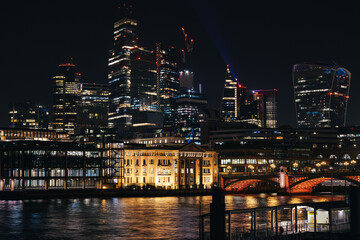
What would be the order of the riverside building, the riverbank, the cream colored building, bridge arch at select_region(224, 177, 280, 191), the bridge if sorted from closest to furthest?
the riverbank, the riverside building, the bridge, the cream colored building, bridge arch at select_region(224, 177, 280, 191)

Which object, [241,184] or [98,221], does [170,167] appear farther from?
[98,221]

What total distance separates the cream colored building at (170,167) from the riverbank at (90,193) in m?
11.9

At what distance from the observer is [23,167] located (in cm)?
14462

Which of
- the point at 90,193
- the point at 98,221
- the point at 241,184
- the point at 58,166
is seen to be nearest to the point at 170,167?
the point at 241,184

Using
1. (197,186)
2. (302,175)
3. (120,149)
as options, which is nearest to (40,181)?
(120,149)

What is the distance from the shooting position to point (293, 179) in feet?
532

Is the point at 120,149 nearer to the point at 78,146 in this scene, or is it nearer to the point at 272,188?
the point at 78,146

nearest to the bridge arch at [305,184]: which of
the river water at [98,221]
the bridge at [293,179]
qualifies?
the bridge at [293,179]

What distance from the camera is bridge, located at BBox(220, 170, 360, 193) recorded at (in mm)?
146750

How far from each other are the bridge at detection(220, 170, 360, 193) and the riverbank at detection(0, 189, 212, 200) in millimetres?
13639

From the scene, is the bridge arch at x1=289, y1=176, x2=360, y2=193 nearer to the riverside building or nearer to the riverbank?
the riverbank

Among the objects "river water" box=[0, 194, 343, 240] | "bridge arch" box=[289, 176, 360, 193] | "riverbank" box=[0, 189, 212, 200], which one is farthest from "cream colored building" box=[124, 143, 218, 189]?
"river water" box=[0, 194, 343, 240]

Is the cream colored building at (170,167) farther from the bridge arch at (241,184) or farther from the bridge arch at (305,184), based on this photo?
the bridge arch at (305,184)

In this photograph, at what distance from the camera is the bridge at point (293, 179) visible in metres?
147
